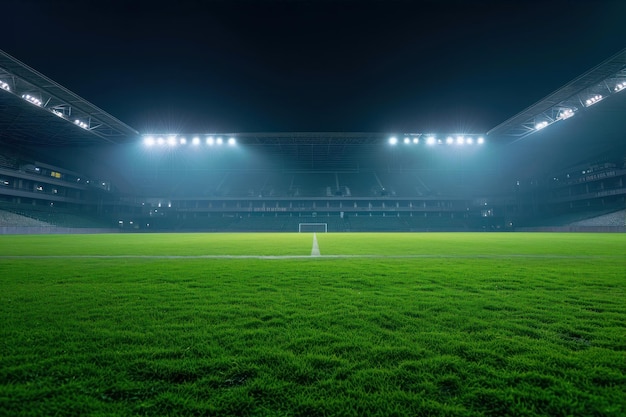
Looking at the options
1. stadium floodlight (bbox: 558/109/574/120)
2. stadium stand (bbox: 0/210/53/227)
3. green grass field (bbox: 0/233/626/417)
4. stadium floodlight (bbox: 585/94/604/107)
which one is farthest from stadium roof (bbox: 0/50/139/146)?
stadium floodlight (bbox: 558/109/574/120)

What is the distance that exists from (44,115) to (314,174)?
47.2m

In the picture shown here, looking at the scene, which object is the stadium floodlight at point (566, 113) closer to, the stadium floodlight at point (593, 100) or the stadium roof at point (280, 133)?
the stadium roof at point (280, 133)

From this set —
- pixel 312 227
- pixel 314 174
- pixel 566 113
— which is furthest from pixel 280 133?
pixel 566 113

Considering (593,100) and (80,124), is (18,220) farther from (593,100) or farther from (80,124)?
(593,100)

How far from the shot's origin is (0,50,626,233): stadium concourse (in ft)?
135

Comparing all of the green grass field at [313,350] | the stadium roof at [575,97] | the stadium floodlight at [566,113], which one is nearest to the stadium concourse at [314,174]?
the stadium floodlight at [566,113]

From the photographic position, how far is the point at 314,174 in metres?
69.9

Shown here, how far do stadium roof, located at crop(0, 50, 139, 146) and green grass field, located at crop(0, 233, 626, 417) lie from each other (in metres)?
32.8

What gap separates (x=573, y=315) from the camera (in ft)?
12.2

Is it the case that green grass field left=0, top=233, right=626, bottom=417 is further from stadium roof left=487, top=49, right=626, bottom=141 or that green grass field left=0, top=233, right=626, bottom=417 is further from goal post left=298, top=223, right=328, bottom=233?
goal post left=298, top=223, right=328, bottom=233

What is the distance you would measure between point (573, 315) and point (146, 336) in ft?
16.3

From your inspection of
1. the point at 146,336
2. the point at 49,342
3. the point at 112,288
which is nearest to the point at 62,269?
the point at 112,288

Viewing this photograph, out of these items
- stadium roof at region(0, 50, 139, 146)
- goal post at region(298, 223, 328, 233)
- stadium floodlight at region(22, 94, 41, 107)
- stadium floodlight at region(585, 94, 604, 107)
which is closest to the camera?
stadium roof at region(0, 50, 139, 146)

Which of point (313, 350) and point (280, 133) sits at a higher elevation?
point (280, 133)
